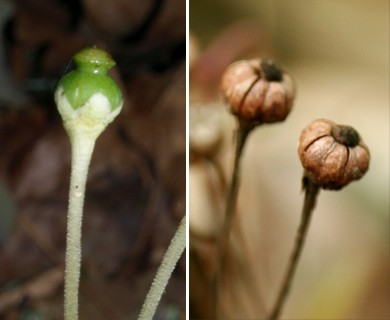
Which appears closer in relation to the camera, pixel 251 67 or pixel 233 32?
pixel 251 67

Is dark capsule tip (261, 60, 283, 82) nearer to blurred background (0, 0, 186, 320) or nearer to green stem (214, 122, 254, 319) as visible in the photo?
green stem (214, 122, 254, 319)

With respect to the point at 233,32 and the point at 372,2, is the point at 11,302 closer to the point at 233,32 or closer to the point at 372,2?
the point at 233,32

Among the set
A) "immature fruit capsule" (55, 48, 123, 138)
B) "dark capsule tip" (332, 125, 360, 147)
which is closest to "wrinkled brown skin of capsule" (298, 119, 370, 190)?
"dark capsule tip" (332, 125, 360, 147)

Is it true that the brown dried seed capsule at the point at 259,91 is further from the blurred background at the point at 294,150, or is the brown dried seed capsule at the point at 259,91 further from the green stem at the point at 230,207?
the blurred background at the point at 294,150

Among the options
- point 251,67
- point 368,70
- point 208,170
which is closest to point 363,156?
point 251,67

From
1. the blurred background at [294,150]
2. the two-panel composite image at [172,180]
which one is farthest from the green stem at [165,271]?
the blurred background at [294,150]
